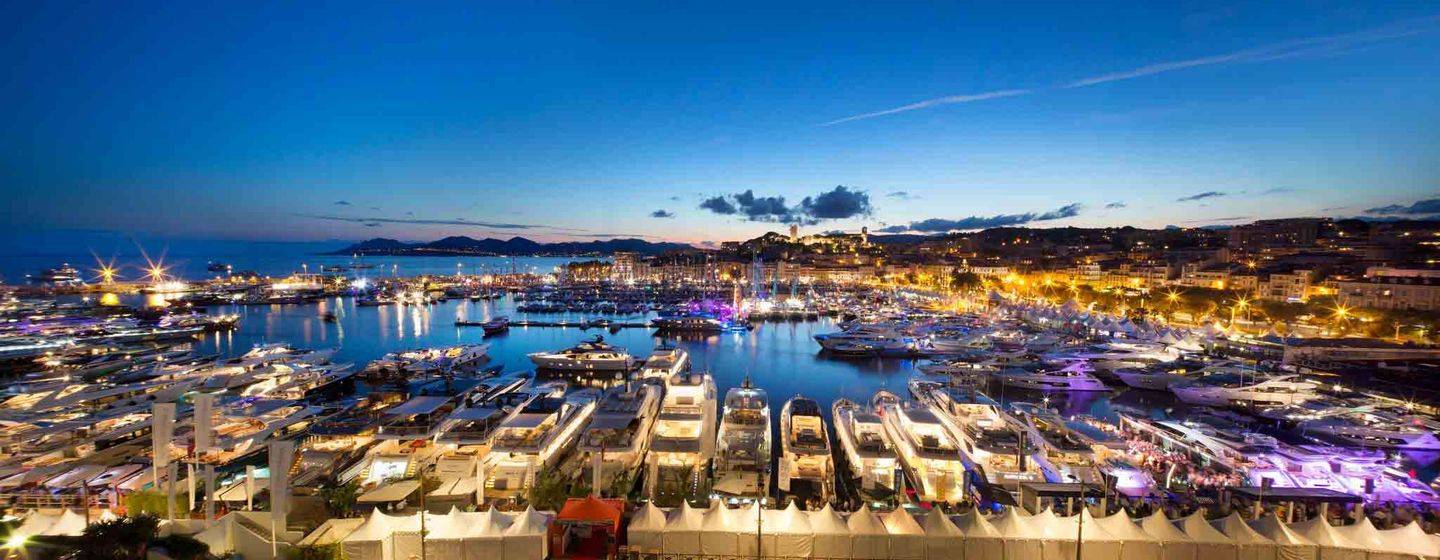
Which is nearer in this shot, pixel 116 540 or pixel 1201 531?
pixel 116 540

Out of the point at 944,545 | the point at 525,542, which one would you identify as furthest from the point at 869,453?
the point at 525,542

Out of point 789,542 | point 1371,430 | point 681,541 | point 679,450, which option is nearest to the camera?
point 789,542

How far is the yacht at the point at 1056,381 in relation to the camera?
18.7m

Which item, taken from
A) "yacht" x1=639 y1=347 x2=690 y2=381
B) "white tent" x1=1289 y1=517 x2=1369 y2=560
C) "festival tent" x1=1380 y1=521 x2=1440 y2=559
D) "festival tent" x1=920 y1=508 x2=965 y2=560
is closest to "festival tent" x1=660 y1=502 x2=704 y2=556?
"festival tent" x1=920 y1=508 x2=965 y2=560

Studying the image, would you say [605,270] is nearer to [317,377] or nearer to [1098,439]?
[317,377]

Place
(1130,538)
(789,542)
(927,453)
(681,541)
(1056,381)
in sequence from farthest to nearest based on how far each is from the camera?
1. (1056,381)
2. (927,453)
3. (681,541)
4. (789,542)
5. (1130,538)

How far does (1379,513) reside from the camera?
8.23m

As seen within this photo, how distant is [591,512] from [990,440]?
7296 millimetres

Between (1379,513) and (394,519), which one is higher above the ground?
(394,519)

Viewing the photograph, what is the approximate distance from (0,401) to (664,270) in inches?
2937

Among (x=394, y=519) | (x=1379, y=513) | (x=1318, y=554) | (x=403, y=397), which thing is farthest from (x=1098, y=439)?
(x=403, y=397)

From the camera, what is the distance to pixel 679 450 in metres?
9.85

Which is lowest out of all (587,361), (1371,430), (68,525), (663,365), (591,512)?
(587,361)

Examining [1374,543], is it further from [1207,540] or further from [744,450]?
[744,450]
